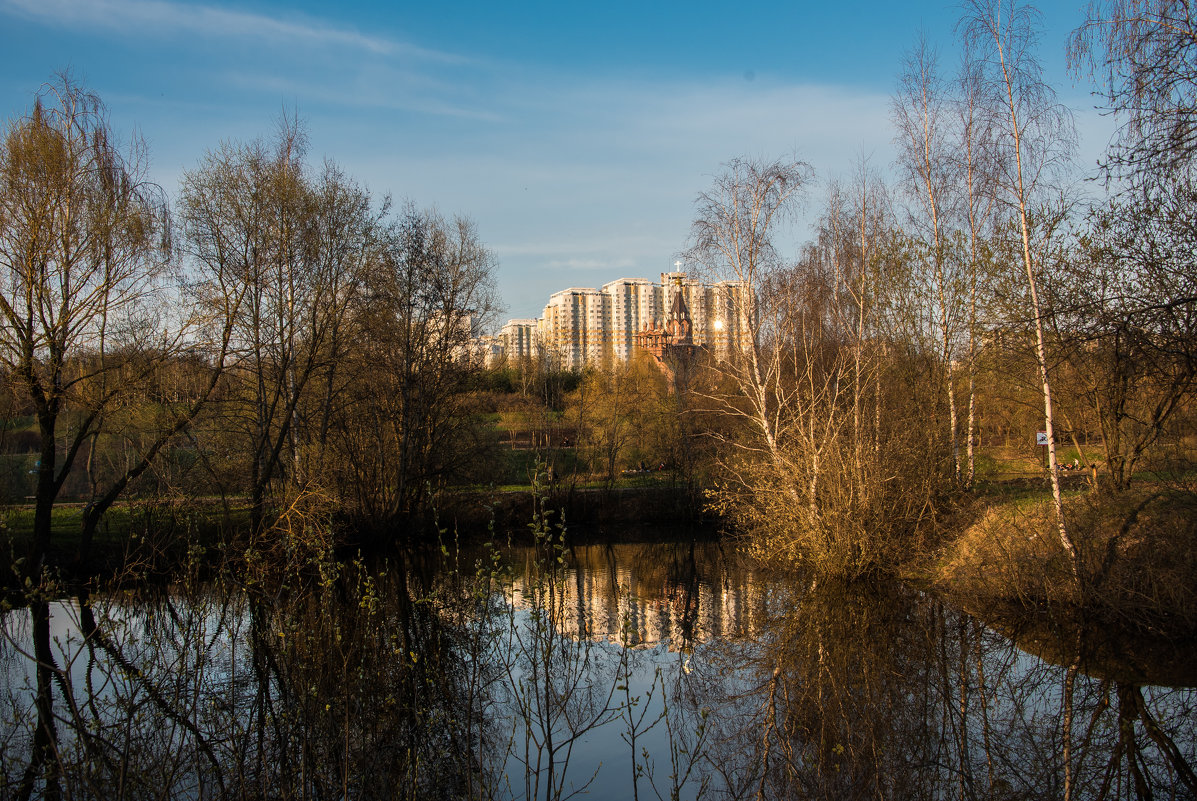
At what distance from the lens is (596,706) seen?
845 cm

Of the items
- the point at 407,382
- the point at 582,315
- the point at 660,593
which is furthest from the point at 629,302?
the point at 660,593

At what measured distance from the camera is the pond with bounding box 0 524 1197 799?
5945 mm

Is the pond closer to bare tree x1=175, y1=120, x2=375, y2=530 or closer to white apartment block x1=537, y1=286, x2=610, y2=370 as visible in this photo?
bare tree x1=175, y1=120, x2=375, y2=530

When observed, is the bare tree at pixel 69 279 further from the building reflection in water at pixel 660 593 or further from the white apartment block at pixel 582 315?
the white apartment block at pixel 582 315

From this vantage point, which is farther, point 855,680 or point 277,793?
point 855,680

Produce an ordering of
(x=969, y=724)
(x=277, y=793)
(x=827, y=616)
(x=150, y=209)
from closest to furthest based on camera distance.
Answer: (x=277, y=793)
(x=969, y=724)
(x=827, y=616)
(x=150, y=209)

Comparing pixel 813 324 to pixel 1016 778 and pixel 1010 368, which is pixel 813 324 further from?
pixel 1016 778

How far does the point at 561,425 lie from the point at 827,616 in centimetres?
2491

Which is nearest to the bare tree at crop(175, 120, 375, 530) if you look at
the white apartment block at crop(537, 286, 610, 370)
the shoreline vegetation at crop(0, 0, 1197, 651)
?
the shoreline vegetation at crop(0, 0, 1197, 651)

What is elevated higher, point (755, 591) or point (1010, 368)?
point (1010, 368)

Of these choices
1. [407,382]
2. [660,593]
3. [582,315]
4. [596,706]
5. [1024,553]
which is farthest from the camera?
[582,315]

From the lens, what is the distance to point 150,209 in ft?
51.5

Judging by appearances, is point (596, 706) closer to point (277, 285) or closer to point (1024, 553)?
point (1024, 553)

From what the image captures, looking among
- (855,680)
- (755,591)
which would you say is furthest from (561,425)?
(855,680)
